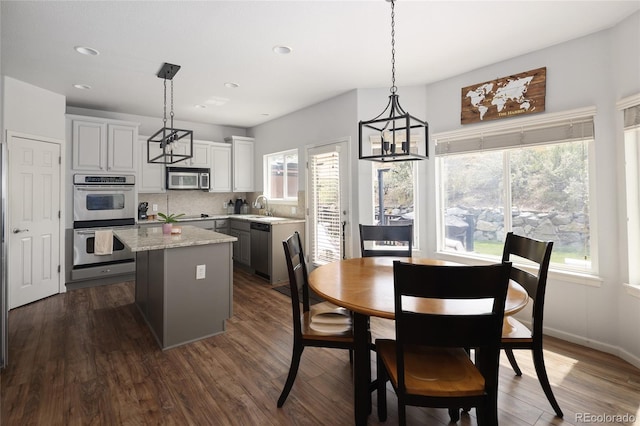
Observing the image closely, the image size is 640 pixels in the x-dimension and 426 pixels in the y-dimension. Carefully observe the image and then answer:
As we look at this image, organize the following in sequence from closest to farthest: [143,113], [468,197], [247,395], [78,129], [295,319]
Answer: [295,319], [247,395], [468,197], [78,129], [143,113]

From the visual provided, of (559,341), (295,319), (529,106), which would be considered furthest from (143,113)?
(559,341)

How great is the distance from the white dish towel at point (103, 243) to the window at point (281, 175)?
8.47 feet

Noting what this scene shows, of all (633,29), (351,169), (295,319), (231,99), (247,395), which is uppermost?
(231,99)

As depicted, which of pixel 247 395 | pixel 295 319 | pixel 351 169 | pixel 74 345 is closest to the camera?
pixel 295 319

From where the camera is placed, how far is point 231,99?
4551 mm

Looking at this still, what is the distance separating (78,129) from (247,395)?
4.37 metres

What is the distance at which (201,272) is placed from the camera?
113 inches

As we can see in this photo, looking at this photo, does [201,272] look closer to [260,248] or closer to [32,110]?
[260,248]

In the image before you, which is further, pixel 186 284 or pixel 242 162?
pixel 242 162

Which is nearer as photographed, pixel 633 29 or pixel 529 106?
pixel 633 29

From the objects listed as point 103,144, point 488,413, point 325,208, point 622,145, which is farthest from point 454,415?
point 103,144

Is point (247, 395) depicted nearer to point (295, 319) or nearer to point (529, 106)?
point (295, 319)
